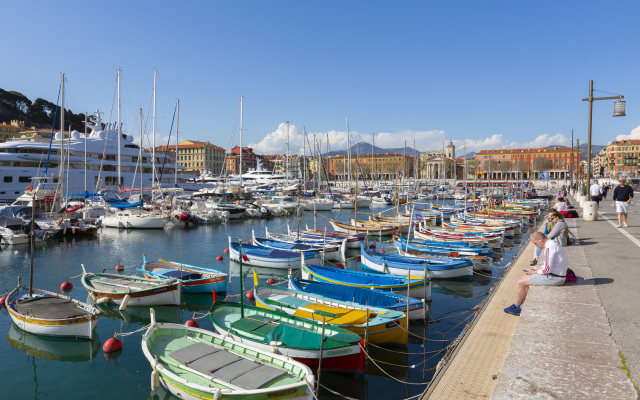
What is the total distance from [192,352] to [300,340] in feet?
8.29

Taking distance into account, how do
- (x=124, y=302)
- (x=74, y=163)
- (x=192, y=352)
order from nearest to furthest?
1. (x=192, y=352)
2. (x=124, y=302)
3. (x=74, y=163)

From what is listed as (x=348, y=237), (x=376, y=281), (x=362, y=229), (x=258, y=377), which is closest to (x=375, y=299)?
(x=376, y=281)

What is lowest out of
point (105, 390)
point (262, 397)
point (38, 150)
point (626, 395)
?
point (105, 390)

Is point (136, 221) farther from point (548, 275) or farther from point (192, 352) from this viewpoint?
point (548, 275)

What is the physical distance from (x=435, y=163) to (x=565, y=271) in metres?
172

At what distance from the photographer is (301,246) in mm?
26641

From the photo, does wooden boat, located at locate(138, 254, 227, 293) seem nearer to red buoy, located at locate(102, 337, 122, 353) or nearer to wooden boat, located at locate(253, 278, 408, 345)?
red buoy, located at locate(102, 337, 122, 353)

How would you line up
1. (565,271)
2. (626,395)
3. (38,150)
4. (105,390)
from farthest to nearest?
(38,150) < (105,390) < (565,271) < (626,395)

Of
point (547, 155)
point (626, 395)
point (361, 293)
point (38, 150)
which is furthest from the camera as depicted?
point (547, 155)

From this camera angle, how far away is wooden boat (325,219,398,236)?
1364 inches

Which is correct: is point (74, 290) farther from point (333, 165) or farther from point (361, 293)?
point (333, 165)

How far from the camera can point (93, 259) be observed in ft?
89.7

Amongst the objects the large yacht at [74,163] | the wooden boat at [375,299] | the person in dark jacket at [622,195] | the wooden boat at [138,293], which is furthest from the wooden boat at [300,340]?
the large yacht at [74,163]

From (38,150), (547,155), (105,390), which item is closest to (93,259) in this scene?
(105,390)
